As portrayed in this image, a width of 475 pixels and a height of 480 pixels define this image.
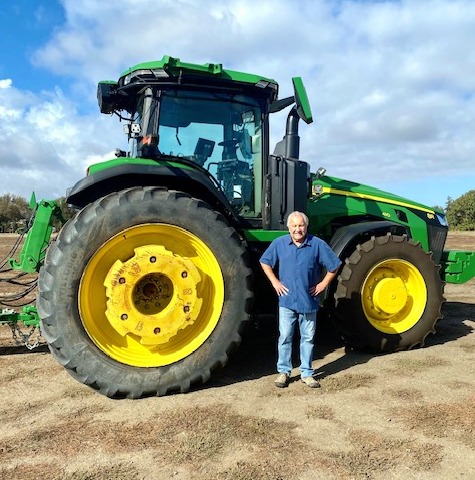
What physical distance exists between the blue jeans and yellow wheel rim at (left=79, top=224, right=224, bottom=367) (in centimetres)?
59

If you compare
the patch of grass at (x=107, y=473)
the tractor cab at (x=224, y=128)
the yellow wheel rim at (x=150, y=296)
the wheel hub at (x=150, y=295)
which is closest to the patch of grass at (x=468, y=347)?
the tractor cab at (x=224, y=128)

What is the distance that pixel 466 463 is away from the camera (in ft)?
9.01

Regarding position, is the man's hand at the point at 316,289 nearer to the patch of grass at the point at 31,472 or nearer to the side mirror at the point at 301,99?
the side mirror at the point at 301,99

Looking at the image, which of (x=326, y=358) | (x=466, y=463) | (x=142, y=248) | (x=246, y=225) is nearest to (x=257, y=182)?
(x=246, y=225)

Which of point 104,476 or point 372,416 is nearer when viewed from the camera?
point 104,476

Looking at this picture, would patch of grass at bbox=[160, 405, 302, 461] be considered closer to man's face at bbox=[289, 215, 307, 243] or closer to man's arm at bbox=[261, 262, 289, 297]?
man's arm at bbox=[261, 262, 289, 297]

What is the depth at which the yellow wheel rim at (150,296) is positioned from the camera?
12.5 ft

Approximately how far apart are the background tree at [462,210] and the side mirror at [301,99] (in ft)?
188

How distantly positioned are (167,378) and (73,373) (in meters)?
0.70

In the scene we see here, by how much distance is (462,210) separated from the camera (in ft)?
196

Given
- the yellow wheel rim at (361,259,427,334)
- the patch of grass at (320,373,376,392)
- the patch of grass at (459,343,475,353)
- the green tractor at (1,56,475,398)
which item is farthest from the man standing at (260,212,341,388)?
the patch of grass at (459,343,475,353)

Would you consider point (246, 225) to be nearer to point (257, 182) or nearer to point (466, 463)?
point (257, 182)

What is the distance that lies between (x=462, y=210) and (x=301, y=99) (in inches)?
2418

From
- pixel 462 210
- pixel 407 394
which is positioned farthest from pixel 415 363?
pixel 462 210
